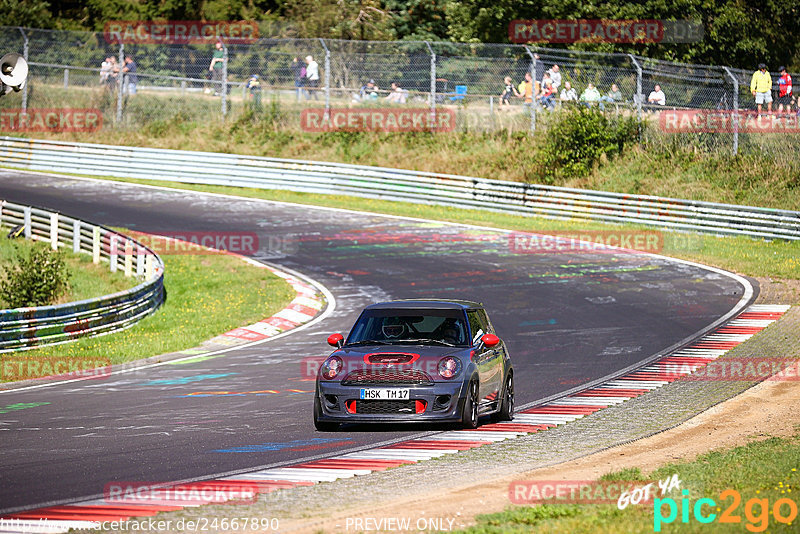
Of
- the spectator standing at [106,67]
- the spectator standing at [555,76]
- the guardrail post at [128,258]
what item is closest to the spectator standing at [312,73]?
the spectator standing at [106,67]

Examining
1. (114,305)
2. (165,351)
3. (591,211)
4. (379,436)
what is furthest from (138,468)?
(591,211)

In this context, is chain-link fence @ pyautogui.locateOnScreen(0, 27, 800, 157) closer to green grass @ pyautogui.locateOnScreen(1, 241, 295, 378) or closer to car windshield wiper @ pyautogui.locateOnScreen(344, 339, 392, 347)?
green grass @ pyautogui.locateOnScreen(1, 241, 295, 378)

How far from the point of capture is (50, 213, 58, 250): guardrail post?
1061 inches

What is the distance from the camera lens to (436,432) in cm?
1164

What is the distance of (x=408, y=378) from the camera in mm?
11109

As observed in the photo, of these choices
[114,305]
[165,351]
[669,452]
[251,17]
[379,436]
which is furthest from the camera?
[251,17]

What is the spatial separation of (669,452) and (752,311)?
35.2ft

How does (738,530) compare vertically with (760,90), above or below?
below

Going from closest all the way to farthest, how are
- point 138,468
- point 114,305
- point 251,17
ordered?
point 138,468 → point 114,305 → point 251,17

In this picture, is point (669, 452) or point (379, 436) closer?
point (669, 452)

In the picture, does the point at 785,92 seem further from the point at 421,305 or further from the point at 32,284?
the point at 421,305

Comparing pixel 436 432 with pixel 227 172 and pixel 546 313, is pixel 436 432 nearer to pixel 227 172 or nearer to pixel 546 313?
pixel 546 313

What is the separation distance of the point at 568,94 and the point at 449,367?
25.9 m

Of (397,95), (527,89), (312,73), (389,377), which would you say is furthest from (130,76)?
(389,377)
